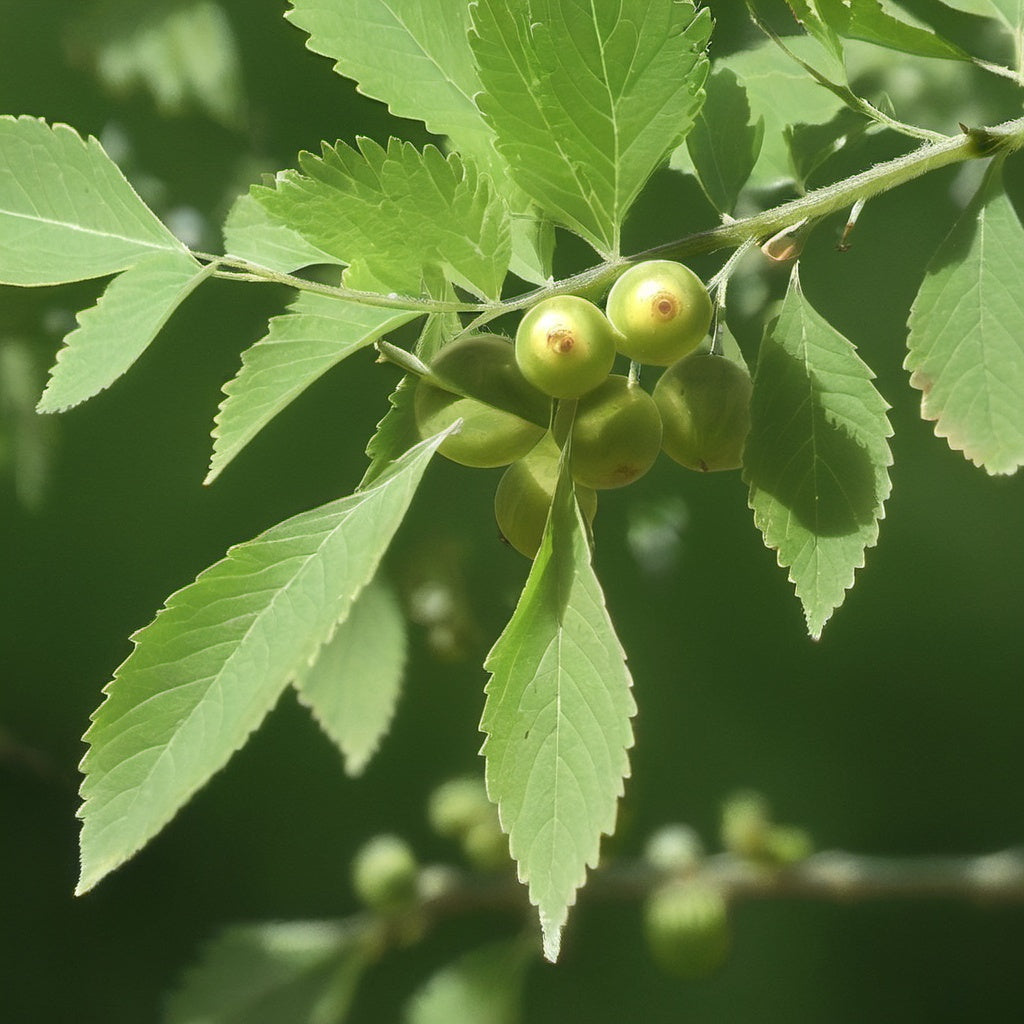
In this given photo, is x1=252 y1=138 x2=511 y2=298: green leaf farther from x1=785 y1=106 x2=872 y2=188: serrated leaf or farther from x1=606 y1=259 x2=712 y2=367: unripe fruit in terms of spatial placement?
x1=785 y1=106 x2=872 y2=188: serrated leaf

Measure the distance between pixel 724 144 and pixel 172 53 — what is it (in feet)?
1.86

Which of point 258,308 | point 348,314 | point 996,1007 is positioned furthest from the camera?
point 996,1007

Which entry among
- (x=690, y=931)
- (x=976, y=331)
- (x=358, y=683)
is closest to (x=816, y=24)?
(x=976, y=331)

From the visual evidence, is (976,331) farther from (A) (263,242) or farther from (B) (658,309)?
(A) (263,242)

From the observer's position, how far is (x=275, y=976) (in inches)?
45.8

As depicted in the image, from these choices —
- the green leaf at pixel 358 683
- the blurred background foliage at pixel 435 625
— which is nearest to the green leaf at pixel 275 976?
the blurred background foliage at pixel 435 625

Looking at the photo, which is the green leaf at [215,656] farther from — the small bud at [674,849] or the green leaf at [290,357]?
the small bud at [674,849]

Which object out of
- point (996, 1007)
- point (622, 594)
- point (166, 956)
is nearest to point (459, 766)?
point (622, 594)

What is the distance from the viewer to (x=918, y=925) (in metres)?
1.08

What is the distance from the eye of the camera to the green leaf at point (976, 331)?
1.49 feet

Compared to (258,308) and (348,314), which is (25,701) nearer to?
(258,308)

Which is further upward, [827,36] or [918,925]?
[827,36]

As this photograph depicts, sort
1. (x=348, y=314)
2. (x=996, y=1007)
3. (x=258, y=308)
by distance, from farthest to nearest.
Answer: (x=996, y=1007), (x=258, y=308), (x=348, y=314)

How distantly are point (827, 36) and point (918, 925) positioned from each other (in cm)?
91
